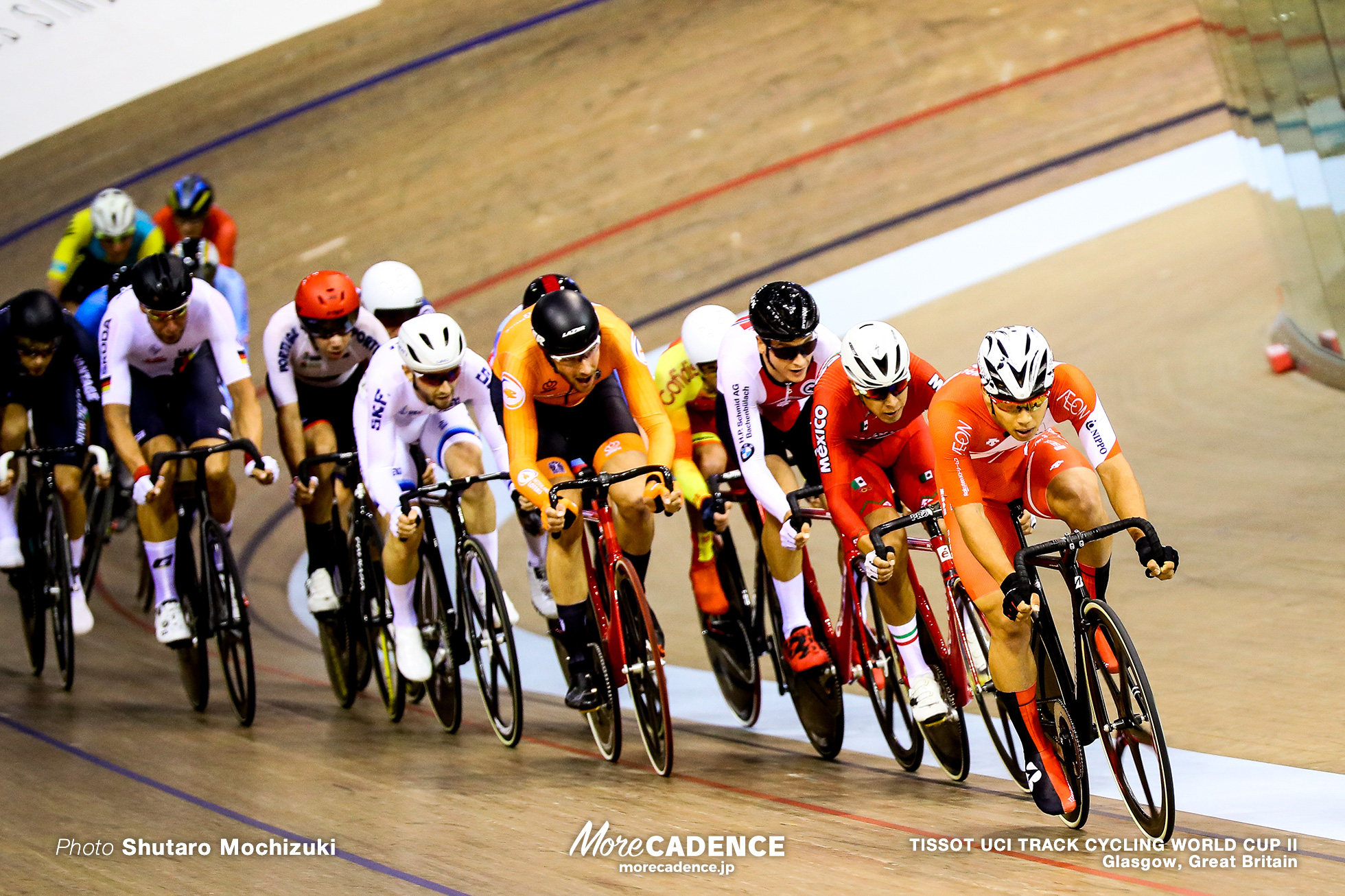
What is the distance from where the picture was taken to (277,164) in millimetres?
10109

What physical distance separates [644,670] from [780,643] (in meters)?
0.51

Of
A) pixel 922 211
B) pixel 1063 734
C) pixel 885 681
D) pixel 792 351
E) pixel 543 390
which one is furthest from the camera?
pixel 922 211

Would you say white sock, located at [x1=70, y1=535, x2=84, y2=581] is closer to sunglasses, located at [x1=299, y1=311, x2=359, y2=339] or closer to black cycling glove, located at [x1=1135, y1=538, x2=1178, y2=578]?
sunglasses, located at [x1=299, y1=311, x2=359, y2=339]

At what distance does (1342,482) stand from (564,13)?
8.01 m

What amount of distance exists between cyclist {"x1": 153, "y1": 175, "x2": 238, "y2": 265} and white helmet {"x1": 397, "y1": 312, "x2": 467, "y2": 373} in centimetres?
269

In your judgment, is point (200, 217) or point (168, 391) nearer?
point (168, 391)

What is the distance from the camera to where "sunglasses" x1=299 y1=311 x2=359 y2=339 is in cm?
458

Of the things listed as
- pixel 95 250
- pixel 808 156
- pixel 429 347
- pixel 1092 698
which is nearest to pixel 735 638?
pixel 429 347

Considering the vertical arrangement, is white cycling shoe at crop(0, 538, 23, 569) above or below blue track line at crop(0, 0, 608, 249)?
below

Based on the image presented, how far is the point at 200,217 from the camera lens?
6.33 m

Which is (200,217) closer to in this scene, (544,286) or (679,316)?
(544,286)

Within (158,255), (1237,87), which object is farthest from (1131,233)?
(158,255)

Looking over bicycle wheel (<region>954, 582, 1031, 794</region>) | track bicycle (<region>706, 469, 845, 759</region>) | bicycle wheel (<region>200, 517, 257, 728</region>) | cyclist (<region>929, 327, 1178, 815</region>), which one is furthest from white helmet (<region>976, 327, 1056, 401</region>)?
bicycle wheel (<region>200, 517, 257, 728</region>)

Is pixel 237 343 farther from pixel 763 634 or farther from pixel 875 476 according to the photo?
pixel 875 476
